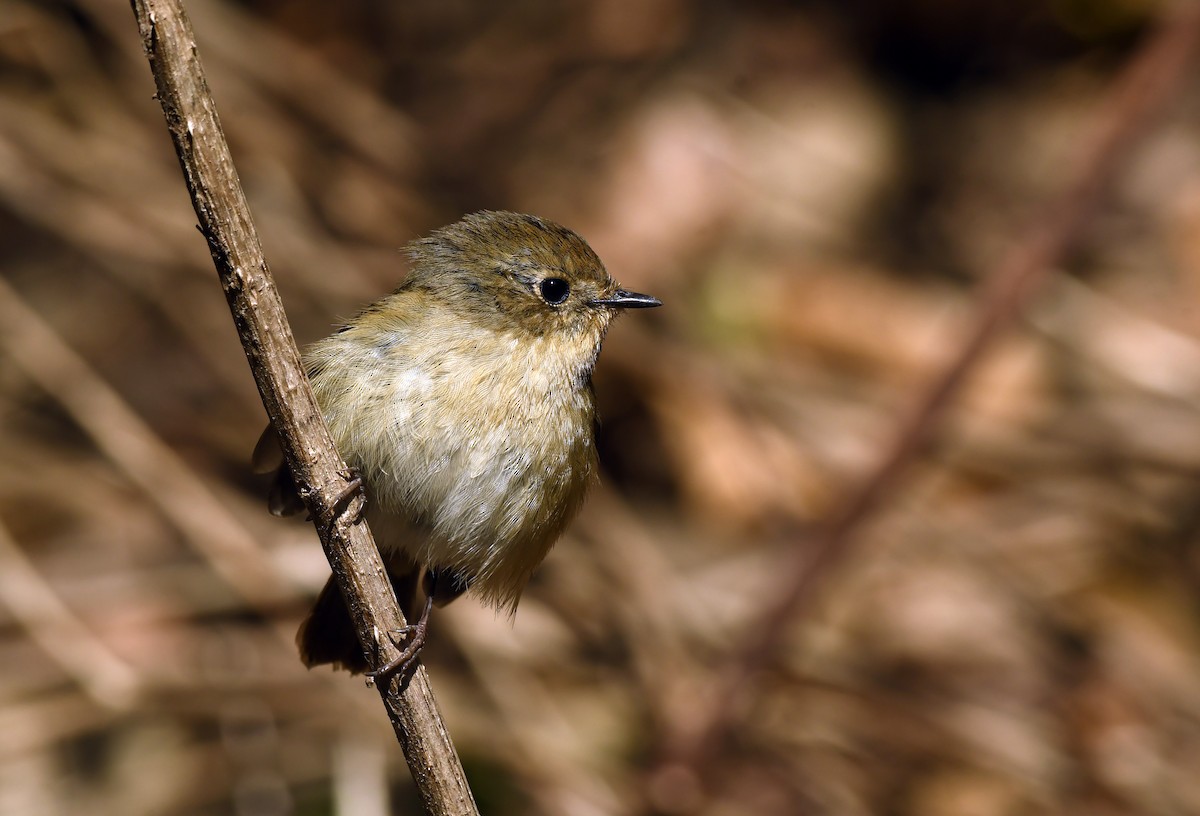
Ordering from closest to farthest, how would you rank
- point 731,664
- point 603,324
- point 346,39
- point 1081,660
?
1. point 603,324
2. point 731,664
3. point 1081,660
4. point 346,39

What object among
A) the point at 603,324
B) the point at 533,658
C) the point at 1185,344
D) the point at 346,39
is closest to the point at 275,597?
the point at 533,658

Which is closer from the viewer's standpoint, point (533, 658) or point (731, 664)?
point (731, 664)

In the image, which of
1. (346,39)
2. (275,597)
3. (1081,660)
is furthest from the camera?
(346,39)

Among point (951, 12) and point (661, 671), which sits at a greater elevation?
point (951, 12)

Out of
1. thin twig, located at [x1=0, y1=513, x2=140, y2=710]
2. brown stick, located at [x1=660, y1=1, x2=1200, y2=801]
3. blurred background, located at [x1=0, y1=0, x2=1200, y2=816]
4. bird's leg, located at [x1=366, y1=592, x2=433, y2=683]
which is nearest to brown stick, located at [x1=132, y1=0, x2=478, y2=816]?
bird's leg, located at [x1=366, y1=592, x2=433, y2=683]

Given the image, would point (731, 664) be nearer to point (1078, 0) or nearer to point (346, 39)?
point (346, 39)

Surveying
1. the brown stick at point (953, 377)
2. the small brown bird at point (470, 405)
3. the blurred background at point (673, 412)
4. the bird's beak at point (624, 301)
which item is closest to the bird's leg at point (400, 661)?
the small brown bird at point (470, 405)

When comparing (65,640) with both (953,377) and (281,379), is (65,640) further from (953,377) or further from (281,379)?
(953,377)

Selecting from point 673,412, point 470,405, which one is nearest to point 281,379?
point 470,405
